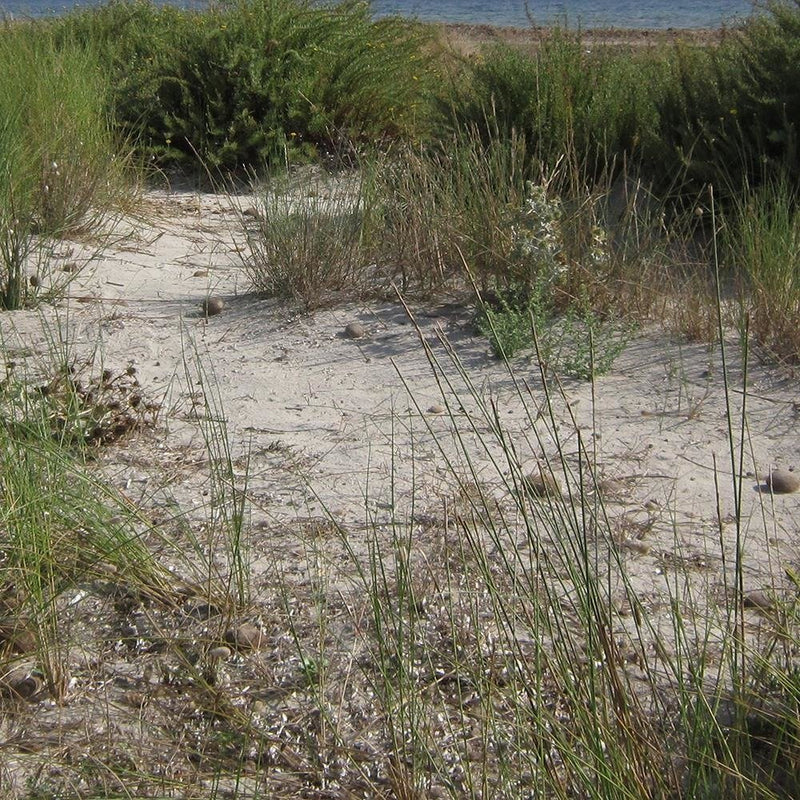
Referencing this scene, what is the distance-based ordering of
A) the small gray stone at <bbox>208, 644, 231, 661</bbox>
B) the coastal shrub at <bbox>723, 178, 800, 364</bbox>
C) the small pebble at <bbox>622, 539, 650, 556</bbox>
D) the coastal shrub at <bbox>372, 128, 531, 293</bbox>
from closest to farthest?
the small gray stone at <bbox>208, 644, 231, 661</bbox>, the small pebble at <bbox>622, 539, 650, 556</bbox>, the coastal shrub at <bbox>723, 178, 800, 364</bbox>, the coastal shrub at <bbox>372, 128, 531, 293</bbox>

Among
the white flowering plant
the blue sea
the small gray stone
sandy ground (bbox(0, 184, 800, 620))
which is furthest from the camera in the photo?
the blue sea

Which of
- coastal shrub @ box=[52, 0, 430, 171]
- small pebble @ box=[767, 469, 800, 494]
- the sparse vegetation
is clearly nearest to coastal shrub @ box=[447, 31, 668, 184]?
the sparse vegetation

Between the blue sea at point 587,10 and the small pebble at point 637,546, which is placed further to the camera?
the blue sea at point 587,10

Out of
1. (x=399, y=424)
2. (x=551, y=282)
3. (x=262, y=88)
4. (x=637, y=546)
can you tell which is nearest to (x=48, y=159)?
(x=262, y=88)

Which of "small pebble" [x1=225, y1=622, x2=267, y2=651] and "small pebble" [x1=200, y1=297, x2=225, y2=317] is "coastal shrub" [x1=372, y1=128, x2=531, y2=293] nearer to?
"small pebble" [x1=200, y1=297, x2=225, y2=317]

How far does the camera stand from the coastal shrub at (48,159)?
4500mm

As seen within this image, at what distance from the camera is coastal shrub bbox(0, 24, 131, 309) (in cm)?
450

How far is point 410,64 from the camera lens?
786cm

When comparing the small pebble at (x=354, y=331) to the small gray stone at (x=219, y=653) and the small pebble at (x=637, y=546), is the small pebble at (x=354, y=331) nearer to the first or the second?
the small pebble at (x=637, y=546)

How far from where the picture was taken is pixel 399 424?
342 centimetres

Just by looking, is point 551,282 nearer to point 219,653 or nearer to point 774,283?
point 774,283

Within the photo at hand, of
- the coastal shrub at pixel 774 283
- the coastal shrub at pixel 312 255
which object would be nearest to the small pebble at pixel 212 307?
the coastal shrub at pixel 312 255

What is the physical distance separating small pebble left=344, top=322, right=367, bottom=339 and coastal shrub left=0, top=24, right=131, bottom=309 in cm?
129

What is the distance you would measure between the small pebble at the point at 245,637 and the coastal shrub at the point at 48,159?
2417 mm
